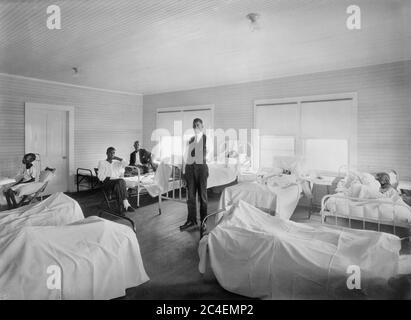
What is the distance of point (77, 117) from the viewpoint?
483 cm

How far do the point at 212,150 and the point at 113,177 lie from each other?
2614mm

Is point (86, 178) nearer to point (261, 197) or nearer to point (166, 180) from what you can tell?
point (166, 180)

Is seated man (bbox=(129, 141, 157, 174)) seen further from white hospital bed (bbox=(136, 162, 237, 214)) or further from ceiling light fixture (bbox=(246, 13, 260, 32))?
ceiling light fixture (bbox=(246, 13, 260, 32))

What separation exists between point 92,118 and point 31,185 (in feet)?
7.30

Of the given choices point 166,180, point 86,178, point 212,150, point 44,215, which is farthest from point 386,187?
point 86,178

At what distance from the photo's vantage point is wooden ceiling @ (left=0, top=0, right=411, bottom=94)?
266cm

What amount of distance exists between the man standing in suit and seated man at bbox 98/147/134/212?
4.18ft

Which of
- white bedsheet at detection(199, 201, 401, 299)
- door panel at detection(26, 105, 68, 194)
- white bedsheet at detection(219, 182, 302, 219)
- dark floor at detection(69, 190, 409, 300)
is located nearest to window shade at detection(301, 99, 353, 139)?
dark floor at detection(69, 190, 409, 300)

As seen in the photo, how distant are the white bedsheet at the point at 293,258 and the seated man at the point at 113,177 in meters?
2.63

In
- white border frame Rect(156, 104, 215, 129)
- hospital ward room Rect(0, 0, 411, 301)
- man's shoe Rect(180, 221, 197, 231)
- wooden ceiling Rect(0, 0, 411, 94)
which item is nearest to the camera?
hospital ward room Rect(0, 0, 411, 301)

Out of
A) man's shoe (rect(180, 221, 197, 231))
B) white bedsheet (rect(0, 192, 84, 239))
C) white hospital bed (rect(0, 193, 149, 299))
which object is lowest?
man's shoe (rect(180, 221, 197, 231))

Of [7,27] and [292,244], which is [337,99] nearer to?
[292,244]
